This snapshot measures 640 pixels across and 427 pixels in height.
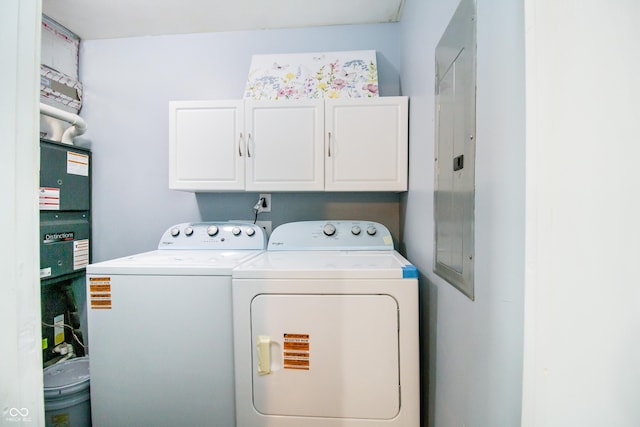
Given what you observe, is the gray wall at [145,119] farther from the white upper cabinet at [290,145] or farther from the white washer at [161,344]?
the white washer at [161,344]

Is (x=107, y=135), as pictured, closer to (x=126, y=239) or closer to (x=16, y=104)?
(x=126, y=239)

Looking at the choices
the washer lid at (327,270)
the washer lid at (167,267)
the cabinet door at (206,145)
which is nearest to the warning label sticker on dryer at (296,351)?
the washer lid at (327,270)

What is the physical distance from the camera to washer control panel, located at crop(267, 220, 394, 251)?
171cm

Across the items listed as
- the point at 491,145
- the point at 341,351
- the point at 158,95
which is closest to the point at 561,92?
the point at 491,145

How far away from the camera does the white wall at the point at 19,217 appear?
417mm

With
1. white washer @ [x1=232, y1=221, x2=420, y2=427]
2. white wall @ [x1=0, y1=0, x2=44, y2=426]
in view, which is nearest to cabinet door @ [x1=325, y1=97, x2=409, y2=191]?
white washer @ [x1=232, y1=221, x2=420, y2=427]

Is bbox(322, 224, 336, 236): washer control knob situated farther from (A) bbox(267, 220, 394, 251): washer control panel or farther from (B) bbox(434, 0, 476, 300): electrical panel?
(B) bbox(434, 0, 476, 300): electrical panel

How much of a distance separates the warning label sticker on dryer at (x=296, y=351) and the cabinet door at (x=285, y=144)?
87 centimetres

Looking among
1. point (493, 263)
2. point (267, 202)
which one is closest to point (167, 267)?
point (267, 202)

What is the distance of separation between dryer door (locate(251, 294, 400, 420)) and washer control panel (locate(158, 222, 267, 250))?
0.73 meters

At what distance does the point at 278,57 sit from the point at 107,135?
1474 mm

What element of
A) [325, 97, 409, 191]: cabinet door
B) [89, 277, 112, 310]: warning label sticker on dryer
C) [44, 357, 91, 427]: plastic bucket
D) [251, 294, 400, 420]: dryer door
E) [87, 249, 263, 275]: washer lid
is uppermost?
[325, 97, 409, 191]: cabinet door

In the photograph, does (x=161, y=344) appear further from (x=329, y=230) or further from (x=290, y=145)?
(x=290, y=145)

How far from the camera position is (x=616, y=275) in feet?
1.33
